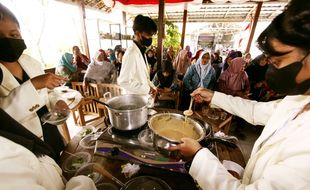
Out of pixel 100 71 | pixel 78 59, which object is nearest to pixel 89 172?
pixel 100 71

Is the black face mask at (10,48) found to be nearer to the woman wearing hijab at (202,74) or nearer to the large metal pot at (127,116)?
the large metal pot at (127,116)

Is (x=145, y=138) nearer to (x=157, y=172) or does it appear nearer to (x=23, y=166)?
(x=157, y=172)

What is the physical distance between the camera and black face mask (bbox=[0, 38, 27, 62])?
1268mm

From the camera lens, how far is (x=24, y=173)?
569 mm

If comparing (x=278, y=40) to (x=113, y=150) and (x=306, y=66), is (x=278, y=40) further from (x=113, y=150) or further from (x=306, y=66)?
(x=113, y=150)

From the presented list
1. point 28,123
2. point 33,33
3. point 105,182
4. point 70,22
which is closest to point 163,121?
point 105,182

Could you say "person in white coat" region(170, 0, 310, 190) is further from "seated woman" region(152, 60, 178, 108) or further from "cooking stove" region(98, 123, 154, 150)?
"seated woman" region(152, 60, 178, 108)

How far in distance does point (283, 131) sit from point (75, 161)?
1547mm

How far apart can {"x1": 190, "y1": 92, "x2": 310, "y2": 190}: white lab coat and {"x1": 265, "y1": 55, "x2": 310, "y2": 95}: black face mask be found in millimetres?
98

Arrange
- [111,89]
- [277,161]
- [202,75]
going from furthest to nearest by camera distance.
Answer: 1. [202,75]
2. [111,89]
3. [277,161]

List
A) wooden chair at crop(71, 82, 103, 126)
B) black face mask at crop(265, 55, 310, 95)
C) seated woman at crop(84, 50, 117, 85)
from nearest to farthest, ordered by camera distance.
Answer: black face mask at crop(265, 55, 310, 95), wooden chair at crop(71, 82, 103, 126), seated woman at crop(84, 50, 117, 85)

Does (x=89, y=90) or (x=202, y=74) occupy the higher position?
(x=202, y=74)

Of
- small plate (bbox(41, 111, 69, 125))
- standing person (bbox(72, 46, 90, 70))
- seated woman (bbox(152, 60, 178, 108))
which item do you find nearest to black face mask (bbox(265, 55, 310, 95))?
small plate (bbox(41, 111, 69, 125))

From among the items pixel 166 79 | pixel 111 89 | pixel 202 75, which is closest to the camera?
pixel 111 89
